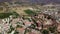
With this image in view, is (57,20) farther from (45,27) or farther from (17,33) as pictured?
(17,33)

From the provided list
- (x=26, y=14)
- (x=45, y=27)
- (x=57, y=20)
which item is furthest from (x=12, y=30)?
(x=57, y=20)

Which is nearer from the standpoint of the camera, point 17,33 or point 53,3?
point 17,33

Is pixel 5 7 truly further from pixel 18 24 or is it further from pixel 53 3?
pixel 53 3

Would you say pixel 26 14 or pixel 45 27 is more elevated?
pixel 26 14

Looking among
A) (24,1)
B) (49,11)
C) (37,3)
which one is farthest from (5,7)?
(49,11)

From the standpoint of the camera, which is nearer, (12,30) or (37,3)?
(12,30)

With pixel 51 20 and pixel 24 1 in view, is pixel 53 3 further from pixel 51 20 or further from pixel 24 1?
pixel 24 1

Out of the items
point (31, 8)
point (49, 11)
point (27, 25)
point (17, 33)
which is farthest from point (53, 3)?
point (17, 33)

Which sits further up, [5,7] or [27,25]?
[5,7]

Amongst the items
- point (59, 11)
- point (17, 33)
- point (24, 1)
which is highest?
point (24, 1)
